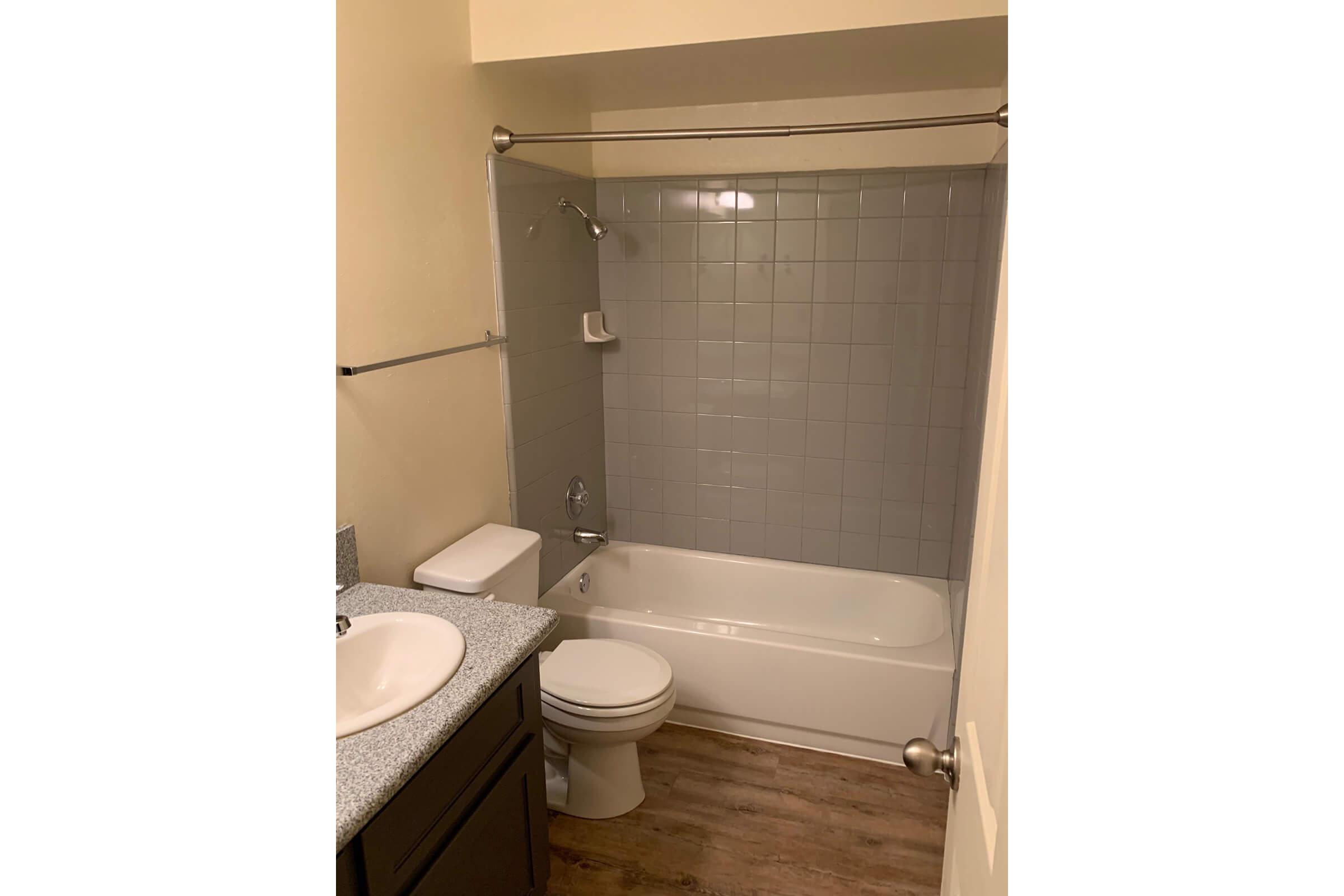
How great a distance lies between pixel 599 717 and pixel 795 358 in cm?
149

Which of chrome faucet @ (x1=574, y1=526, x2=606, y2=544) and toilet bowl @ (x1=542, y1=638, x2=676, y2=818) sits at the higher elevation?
chrome faucet @ (x1=574, y1=526, x2=606, y2=544)

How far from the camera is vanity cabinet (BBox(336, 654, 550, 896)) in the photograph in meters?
1.14

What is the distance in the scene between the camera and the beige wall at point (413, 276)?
1.70 meters

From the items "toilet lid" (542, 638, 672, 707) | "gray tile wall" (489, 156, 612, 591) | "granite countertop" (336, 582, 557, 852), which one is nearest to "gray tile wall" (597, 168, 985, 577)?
"gray tile wall" (489, 156, 612, 591)

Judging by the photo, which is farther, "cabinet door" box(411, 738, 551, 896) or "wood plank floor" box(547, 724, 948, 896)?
"wood plank floor" box(547, 724, 948, 896)

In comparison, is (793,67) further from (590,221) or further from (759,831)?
(759,831)

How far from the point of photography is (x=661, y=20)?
1.96 meters

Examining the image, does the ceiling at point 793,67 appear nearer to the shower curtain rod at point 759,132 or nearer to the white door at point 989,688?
the shower curtain rod at point 759,132

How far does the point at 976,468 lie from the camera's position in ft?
6.68

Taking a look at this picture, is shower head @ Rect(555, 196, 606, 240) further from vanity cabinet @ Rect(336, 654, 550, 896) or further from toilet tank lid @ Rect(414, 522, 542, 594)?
vanity cabinet @ Rect(336, 654, 550, 896)

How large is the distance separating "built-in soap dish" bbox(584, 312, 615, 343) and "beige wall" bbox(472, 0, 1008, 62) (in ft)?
3.27

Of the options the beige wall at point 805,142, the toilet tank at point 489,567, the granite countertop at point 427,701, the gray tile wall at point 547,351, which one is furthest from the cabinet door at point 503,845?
the beige wall at point 805,142
